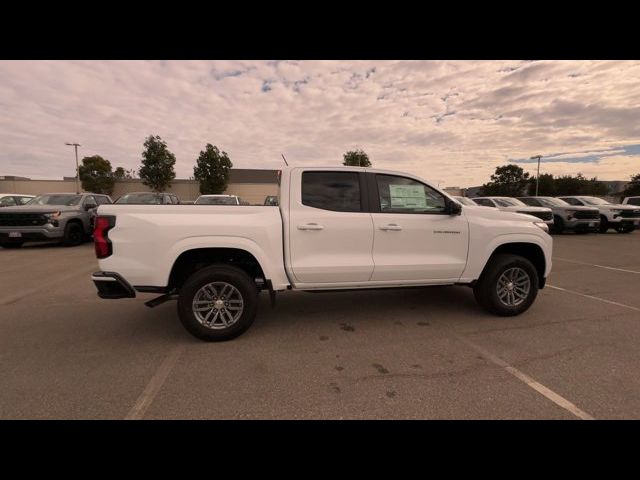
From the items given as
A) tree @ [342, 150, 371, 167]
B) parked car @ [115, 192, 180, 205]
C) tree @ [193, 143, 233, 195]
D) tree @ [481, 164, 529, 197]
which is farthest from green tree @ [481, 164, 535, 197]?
parked car @ [115, 192, 180, 205]

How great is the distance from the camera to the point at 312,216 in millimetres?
3699

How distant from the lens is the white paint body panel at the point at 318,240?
334 cm

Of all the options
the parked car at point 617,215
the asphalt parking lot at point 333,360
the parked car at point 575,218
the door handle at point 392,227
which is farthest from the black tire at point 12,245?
the parked car at point 617,215

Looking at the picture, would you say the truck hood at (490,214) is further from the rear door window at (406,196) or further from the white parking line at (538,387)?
the white parking line at (538,387)

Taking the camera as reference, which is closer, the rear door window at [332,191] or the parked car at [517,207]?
the rear door window at [332,191]

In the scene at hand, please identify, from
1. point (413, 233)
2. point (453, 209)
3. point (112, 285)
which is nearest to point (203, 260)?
point (112, 285)

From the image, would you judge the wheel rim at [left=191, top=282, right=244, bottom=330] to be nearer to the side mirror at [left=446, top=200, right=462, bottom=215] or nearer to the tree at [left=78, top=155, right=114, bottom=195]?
the side mirror at [left=446, top=200, right=462, bottom=215]

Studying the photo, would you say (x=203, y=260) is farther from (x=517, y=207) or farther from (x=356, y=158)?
(x=356, y=158)

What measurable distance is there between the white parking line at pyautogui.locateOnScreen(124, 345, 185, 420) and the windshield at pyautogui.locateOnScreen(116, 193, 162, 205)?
32.7 feet

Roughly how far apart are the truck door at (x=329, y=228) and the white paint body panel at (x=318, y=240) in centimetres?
1

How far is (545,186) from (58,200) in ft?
250

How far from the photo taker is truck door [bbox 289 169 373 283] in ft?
12.0

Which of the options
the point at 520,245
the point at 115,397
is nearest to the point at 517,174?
the point at 520,245
